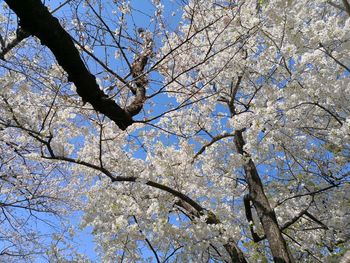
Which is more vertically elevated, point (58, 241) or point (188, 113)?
point (188, 113)

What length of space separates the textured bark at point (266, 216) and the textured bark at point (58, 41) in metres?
4.08

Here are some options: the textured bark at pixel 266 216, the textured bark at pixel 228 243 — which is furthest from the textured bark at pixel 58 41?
the textured bark at pixel 266 216

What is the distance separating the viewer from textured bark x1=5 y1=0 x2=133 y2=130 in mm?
2314

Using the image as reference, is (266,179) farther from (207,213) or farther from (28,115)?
(28,115)

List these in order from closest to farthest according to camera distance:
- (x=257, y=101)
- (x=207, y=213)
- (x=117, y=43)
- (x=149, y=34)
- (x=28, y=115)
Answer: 1. (x=117, y=43)
2. (x=149, y=34)
3. (x=28, y=115)
4. (x=207, y=213)
5. (x=257, y=101)

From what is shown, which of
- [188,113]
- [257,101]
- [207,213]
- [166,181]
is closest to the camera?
[207,213]

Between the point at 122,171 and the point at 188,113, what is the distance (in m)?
2.49

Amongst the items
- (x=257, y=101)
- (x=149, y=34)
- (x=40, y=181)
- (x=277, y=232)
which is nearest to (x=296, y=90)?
(x=257, y=101)

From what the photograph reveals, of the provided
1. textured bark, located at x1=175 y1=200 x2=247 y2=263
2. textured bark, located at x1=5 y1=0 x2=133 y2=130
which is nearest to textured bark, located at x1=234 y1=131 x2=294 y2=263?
textured bark, located at x1=175 y1=200 x2=247 y2=263

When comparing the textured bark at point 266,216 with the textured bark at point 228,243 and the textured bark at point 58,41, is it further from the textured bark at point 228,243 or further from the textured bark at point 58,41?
the textured bark at point 58,41

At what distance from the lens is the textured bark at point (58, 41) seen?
2314mm

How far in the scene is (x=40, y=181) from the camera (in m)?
8.43

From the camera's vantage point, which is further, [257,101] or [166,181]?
[166,181]

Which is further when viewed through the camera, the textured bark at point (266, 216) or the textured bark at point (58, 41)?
the textured bark at point (266, 216)
